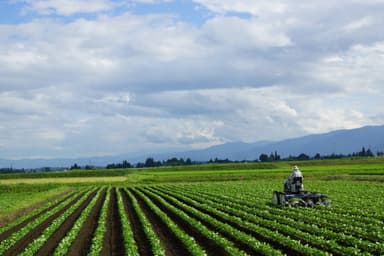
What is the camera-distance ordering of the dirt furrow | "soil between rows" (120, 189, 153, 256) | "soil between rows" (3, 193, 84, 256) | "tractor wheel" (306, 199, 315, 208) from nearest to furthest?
"soil between rows" (120, 189, 153, 256) → the dirt furrow → "soil between rows" (3, 193, 84, 256) → "tractor wheel" (306, 199, 315, 208)

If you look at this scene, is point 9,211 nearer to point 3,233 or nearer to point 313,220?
point 3,233

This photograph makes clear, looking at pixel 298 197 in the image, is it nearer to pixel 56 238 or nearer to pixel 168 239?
pixel 168 239

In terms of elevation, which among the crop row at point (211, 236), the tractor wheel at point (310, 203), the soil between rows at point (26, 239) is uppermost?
the tractor wheel at point (310, 203)

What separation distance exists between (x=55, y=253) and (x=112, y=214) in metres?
12.5

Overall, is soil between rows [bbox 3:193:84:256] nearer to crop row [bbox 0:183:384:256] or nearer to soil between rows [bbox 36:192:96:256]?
crop row [bbox 0:183:384:256]

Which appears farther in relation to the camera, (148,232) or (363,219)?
(363,219)

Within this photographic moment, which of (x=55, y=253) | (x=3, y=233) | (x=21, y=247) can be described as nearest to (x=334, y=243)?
(x=55, y=253)

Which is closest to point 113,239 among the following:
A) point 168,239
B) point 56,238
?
point 168,239

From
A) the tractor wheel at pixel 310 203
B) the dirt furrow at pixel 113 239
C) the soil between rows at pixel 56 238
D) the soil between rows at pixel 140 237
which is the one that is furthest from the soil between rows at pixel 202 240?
the tractor wheel at pixel 310 203

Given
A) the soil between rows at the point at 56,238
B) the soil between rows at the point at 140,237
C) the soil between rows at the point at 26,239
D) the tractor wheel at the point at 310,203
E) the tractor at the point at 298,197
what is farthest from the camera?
the tractor at the point at 298,197

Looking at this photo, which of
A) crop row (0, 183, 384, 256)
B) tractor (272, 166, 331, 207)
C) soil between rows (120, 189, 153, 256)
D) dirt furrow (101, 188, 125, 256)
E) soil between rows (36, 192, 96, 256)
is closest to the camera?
crop row (0, 183, 384, 256)

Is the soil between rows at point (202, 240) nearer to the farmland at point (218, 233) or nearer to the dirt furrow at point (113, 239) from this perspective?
the farmland at point (218, 233)

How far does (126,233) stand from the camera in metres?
19.5

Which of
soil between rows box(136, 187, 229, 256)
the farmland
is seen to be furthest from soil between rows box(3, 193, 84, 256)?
soil between rows box(136, 187, 229, 256)
